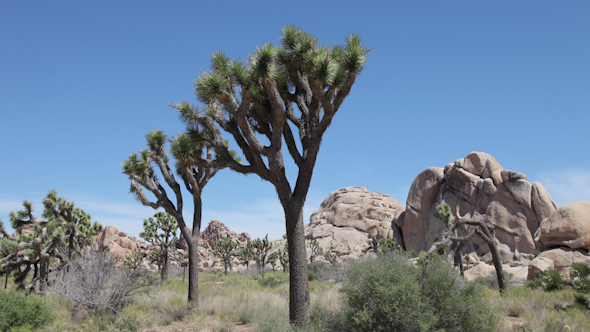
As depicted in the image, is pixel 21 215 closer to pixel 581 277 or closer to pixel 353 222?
pixel 581 277

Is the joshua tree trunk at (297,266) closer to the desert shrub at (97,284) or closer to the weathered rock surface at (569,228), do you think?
the desert shrub at (97,284)

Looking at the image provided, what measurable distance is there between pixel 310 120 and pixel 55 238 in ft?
52.5

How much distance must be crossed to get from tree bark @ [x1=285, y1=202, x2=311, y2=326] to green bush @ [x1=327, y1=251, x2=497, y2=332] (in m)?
1.47

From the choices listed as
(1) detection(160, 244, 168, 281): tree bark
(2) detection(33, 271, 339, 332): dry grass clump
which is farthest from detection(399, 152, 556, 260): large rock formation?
(2) detection(33, 271, 339, 332): dry grass clump

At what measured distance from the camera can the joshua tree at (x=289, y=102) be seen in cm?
834

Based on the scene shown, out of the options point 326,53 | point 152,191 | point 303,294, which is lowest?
point 303,294

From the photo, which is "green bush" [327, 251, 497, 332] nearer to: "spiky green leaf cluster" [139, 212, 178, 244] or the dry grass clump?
the dry grass clump

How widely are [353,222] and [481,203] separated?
59.9 feet

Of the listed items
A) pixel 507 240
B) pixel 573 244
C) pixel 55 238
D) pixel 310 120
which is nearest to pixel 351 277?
pixel 310 120

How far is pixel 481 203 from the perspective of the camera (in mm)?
35875

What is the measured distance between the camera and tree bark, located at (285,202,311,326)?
26.6ft

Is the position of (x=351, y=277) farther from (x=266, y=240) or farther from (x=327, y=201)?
(x=327, y=201)

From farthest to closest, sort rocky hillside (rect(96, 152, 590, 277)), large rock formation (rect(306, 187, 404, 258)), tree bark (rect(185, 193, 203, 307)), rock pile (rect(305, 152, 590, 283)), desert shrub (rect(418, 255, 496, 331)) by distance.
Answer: large rock formation (rect(306, 187, 404, 258)) < rocky hillside (rect(96, 152, 590, 277)) < rock pile (rect(305, 152, 590, 283)) < tree bark (rect(185, 193, 203, 307)) < desert shrub (rect(418, 255, 496, 331))

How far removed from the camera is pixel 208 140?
10.4m
